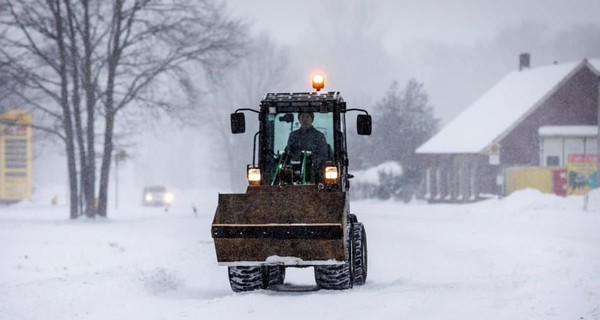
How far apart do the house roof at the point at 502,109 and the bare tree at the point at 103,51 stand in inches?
788

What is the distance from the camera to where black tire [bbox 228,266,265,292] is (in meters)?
11.7

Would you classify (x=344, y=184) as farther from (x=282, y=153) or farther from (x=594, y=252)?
(x=594, y=252)

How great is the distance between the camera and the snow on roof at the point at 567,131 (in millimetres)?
50147

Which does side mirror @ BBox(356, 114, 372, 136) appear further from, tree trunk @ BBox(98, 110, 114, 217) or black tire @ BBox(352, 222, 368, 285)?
tree trunk @ BBox(98, 110, 114, 217)

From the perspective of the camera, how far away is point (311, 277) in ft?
47.9

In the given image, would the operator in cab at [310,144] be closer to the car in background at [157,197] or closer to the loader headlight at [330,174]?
the loader headlight at [330,174]

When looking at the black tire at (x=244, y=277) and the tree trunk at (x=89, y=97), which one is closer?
the black tire at (x=244, y=277)

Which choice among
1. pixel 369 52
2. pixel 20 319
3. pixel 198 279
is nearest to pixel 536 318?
pixel 20 319

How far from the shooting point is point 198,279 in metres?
14.7

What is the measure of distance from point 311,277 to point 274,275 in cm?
181

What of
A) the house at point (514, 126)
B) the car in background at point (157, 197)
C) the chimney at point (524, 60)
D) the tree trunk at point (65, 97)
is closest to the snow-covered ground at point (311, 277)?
the tree trunk at point (65, 97)

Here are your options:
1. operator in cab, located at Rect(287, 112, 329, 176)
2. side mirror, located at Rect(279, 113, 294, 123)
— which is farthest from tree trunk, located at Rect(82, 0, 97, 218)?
operator in cab, located at Rect(287, 112, 329, 176)

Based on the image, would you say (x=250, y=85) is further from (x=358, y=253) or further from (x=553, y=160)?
(x=358, y=253)

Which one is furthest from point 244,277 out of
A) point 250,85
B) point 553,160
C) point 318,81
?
point 250,85
